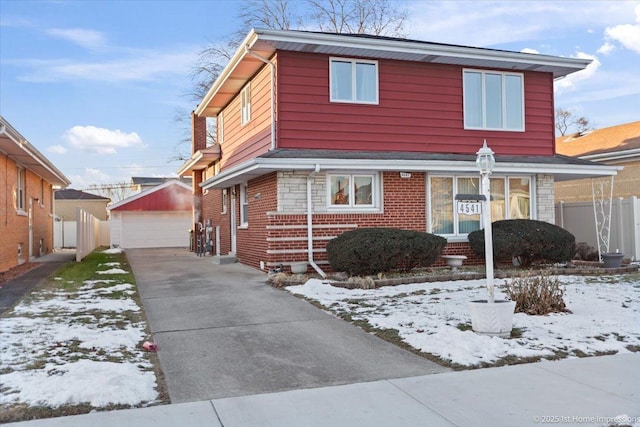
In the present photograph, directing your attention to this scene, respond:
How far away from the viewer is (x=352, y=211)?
13750 mm

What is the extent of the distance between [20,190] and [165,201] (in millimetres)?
11323

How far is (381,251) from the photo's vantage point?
1153 cm

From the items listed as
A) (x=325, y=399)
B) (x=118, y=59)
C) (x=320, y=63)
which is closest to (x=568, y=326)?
(x=325, y=399)

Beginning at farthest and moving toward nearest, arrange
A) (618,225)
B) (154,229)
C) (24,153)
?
(154,229)
(618,225)
(24,153)

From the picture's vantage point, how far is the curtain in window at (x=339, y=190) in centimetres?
1371

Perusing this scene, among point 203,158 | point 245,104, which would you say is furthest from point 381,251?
A: point 203,158

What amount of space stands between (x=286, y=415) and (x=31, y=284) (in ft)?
33.1

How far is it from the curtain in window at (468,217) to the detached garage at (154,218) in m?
18.8

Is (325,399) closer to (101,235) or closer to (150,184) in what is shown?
(101,235)

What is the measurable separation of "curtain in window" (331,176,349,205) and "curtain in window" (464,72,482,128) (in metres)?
3.92

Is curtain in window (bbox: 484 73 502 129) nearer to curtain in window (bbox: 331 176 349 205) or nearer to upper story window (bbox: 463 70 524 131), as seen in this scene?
upper story window (bbox: 463 70 524 131)

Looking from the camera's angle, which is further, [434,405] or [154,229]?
[154,229]

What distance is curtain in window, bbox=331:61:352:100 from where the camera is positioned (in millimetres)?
13773

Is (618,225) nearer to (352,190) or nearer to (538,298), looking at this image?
(352,190)
